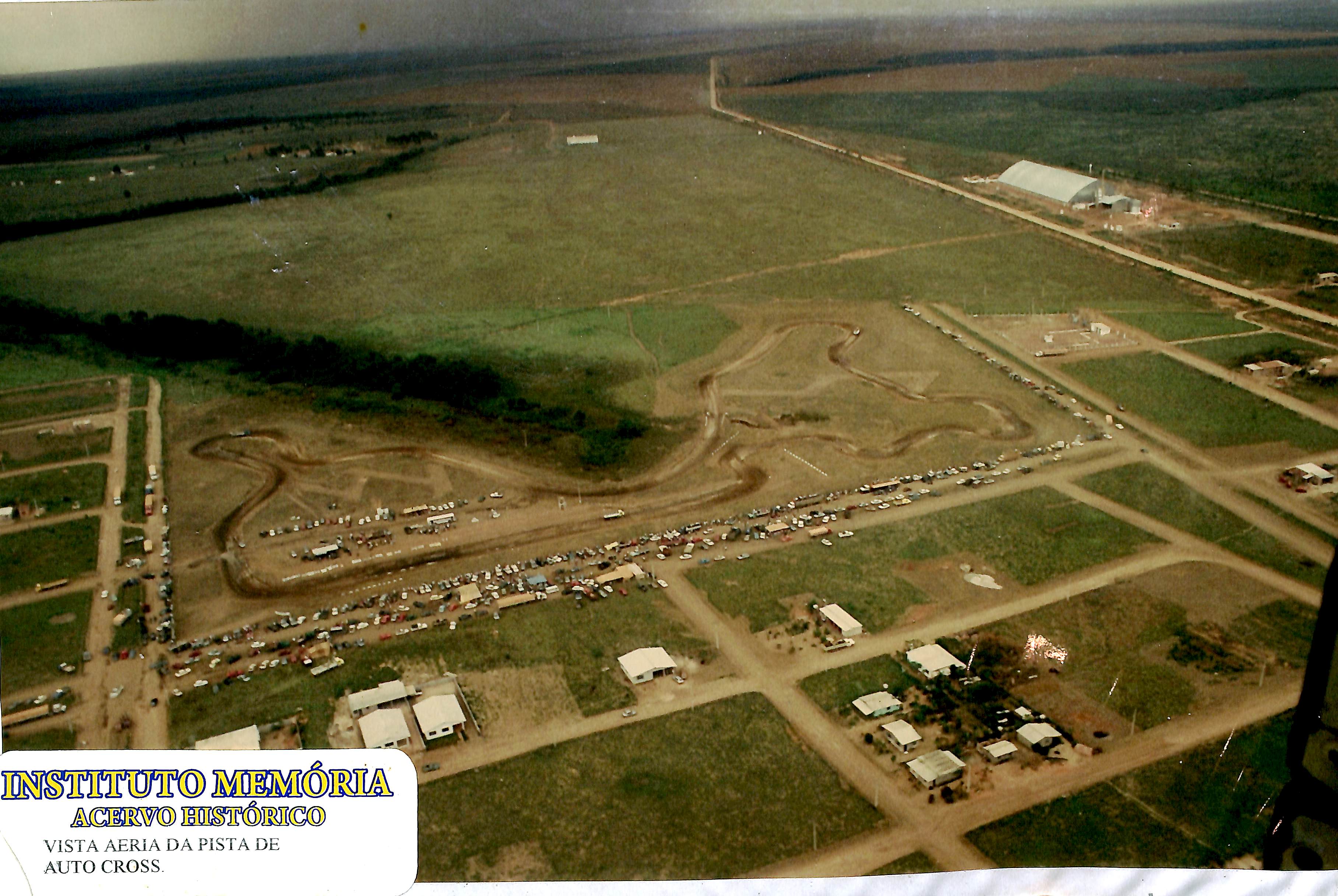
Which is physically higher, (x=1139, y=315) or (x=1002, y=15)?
(x=1002, y=15)

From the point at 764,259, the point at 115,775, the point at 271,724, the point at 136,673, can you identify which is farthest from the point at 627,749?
the point at 764,259

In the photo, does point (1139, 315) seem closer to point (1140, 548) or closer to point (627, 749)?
point (1140, 548)

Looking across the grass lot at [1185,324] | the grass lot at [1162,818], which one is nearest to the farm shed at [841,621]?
the grass lot at [1162,818]

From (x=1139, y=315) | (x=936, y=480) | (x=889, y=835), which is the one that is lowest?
(x=889, y=835)

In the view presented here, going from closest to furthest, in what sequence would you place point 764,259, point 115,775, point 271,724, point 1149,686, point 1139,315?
1. point 115,775
2. point 271,724
3. point 1149,686
4. point 1139,315
5. point 764,259

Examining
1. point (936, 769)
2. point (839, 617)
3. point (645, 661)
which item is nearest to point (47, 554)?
point (645, 661)

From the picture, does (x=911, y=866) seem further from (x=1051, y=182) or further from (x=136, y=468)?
(x=1051, y=182)

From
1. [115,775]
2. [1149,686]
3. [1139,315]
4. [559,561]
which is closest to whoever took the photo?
[115,775]
